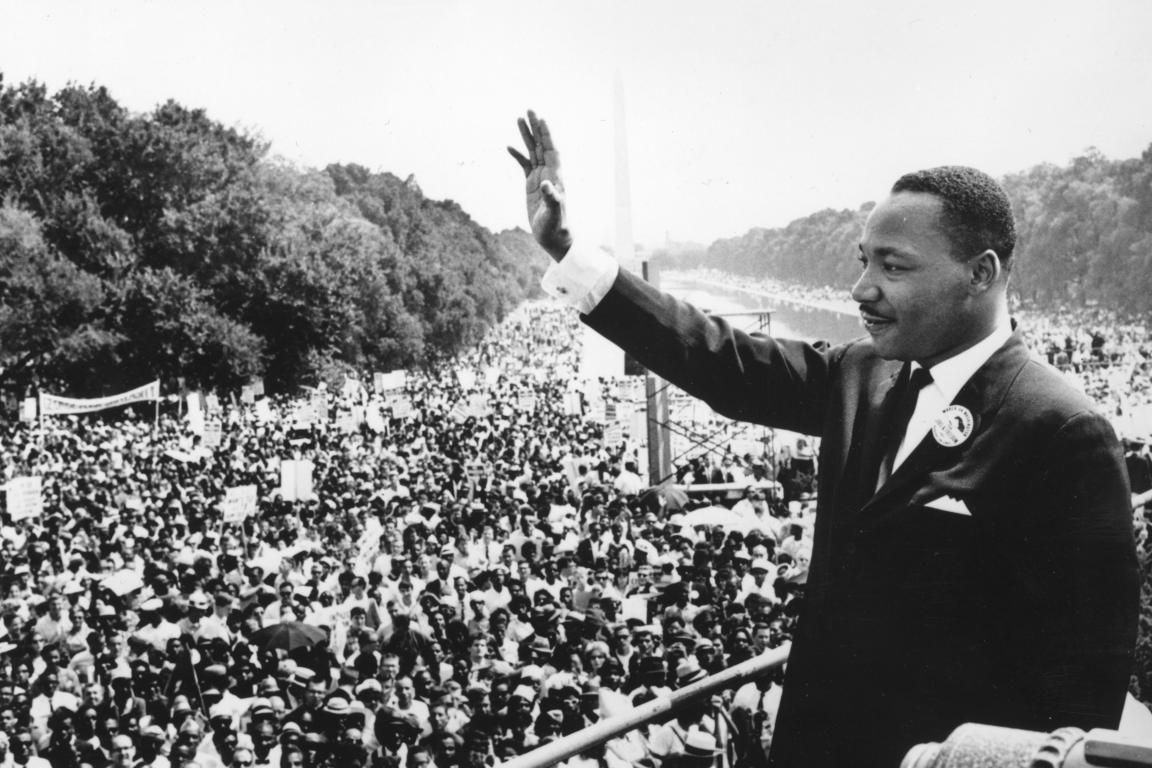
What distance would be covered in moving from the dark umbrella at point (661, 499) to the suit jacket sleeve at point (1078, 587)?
12520mm

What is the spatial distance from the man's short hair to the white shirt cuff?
476mm

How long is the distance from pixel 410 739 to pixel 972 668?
550 centimetres

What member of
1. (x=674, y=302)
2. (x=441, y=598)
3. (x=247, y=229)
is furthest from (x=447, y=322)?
(x=674, y=302)

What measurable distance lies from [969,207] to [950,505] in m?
0.43

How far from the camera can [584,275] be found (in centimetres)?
169

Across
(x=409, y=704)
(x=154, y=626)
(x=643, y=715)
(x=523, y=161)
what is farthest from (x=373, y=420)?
(x=523, y=161)

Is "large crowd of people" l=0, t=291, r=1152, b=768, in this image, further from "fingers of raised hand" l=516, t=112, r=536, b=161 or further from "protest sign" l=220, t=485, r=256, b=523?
"fingers of raised hand" l=516, t=112, r=536, b=161

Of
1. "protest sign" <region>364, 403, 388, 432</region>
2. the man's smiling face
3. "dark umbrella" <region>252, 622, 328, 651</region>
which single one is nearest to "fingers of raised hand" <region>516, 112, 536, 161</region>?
the man's smiling face

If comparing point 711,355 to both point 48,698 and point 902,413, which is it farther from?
point 48,698

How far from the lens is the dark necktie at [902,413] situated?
163 cm

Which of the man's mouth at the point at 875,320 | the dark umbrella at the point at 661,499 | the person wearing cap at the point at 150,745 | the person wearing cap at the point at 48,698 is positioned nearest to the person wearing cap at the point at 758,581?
the dark umbrella at the point at 661,499

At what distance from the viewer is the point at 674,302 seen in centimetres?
171

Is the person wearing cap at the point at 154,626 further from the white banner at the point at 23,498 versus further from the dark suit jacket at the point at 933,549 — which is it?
the dark suit jacket at the point at 933,549

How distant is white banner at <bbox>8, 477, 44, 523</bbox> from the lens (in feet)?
41.3
